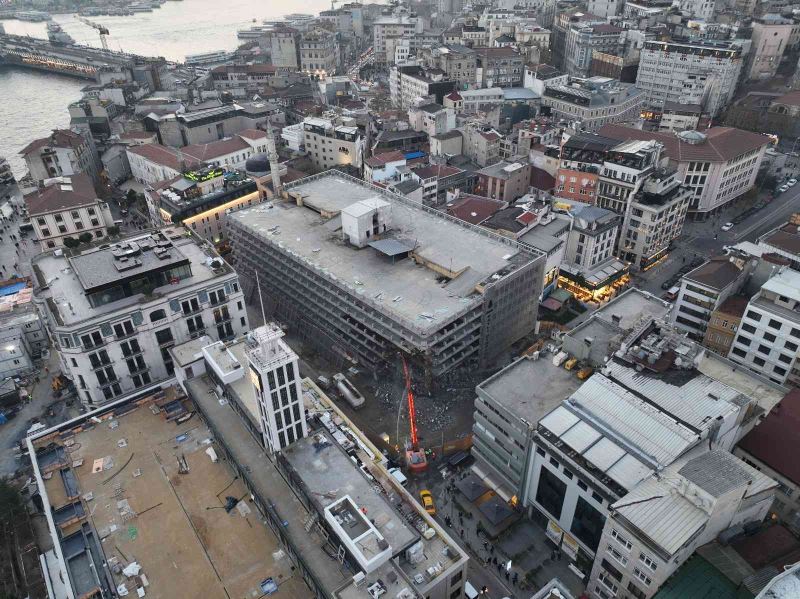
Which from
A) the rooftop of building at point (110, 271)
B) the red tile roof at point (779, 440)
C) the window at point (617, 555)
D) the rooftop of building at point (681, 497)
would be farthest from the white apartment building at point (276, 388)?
the red tile roof at point (779, 440)

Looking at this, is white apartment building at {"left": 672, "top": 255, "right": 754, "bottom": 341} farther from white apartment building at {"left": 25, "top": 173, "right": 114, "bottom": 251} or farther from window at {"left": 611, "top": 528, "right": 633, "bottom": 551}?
white apartment building at {"left": 25, "top": 173, "right": 114, "bottom": 251}

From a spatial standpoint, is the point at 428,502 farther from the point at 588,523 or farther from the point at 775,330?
the point at 775,330

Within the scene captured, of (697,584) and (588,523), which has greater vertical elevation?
(697,584)

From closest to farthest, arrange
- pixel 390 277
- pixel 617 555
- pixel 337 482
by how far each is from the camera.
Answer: pixel 617 555 → pixel 337 482 → pixel 390 277

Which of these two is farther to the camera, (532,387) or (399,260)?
(399,260)

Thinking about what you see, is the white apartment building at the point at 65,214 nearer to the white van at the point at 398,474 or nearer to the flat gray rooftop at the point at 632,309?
the white van at the point at 398,474

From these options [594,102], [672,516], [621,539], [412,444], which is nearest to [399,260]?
[412,444]

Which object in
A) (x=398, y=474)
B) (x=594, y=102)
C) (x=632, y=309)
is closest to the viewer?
(x=398, y=474)

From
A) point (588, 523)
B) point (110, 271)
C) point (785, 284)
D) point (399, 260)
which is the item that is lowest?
point (588, 523)
